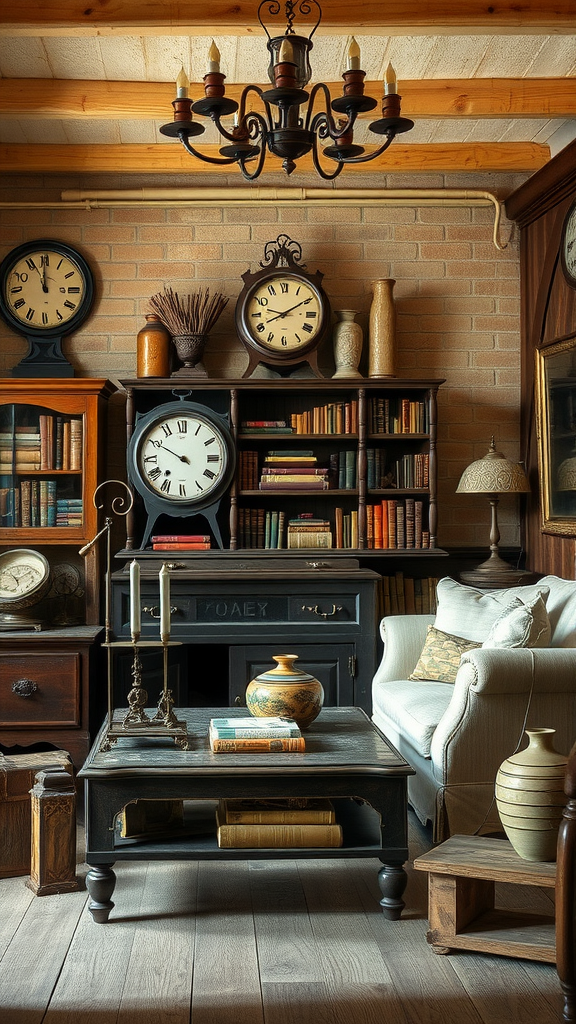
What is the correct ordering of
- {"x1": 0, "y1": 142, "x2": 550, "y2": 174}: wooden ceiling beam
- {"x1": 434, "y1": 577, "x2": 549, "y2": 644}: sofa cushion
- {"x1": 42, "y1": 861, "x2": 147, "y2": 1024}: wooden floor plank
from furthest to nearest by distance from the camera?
{"x1": 0, "y1": 142, "x2": 550, "y2": 174}: wooden ceiling beam, {"x1": 434, "y1": 577, "x2": 549, "y2": 644}: sofa cushion, {"x1": 42, "y1": 861, "x2": 147, "y2": 1024}: wooden floor plank

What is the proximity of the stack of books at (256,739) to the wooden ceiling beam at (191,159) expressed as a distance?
10.1ft

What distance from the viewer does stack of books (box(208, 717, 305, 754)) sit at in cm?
301

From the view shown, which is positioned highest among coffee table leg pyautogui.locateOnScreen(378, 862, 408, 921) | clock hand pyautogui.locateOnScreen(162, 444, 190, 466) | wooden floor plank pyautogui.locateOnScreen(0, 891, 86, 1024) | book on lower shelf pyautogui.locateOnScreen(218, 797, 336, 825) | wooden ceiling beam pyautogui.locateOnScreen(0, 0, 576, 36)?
wooden ceiling beam pyautogui.locateOnScreen(0, 0, 576, 36)

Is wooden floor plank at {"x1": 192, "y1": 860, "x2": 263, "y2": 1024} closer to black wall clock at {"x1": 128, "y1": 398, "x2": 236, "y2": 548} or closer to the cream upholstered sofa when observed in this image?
the cream upholstered sofa

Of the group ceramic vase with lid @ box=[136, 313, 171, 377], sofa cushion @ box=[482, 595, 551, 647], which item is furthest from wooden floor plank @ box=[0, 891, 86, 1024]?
ceramic vase with lid @ box=[136, 313, 171, 377]

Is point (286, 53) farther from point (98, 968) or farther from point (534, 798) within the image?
point (98, 968)

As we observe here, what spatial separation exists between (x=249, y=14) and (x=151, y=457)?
2.05 meters

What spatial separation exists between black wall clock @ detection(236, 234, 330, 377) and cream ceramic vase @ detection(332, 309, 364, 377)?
0.08 meters

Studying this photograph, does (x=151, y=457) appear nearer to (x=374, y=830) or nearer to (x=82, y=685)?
(x=82, y=685)

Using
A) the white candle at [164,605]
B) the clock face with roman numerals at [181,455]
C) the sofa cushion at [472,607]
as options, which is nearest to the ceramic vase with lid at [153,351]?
the clock face with roman numerals at [181,455]

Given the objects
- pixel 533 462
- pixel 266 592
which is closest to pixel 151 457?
pixel 266 592

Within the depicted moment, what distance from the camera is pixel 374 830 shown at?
10.1 feet

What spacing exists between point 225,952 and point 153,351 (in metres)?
3.02

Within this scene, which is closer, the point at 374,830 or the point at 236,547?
the point at 374,830
